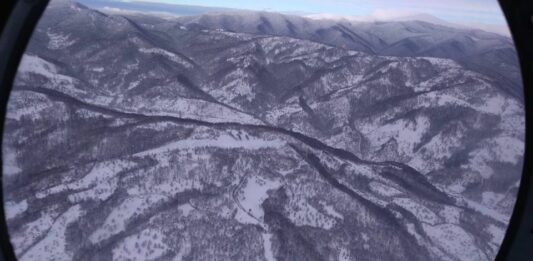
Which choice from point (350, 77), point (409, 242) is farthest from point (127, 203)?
point (350, 77)

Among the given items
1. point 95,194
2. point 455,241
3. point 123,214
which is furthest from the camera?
point 455,241

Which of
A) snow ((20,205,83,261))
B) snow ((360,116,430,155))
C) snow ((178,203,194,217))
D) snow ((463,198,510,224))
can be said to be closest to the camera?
snow ((20,205,83,261))

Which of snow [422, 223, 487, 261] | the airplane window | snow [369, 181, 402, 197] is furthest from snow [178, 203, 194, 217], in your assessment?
snow [422, 223, 487, 261]

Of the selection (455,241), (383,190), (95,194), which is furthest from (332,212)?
(95,194)

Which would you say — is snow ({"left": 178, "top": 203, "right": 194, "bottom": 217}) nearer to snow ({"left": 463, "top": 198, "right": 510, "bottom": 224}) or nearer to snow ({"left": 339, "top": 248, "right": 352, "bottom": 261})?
snow ({"left": 339, "top": 248, "right": 352, "bottom": 261})

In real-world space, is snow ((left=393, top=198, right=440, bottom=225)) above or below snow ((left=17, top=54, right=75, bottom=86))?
below

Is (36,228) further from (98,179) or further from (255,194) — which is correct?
(255,194)
